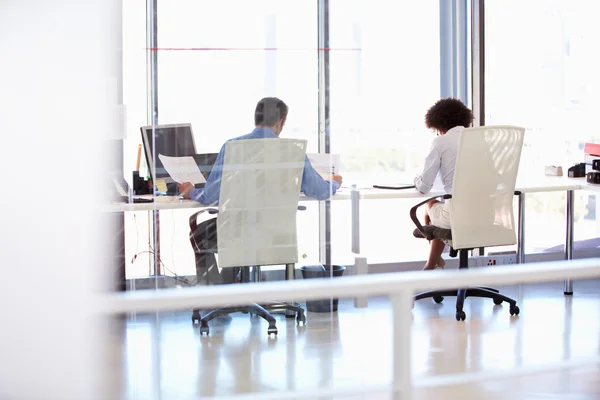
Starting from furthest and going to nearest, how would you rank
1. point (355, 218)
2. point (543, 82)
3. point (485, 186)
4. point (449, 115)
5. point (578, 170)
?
point (543, 82), point (578, 170), point (449, 115), point (485, 186), point (355, 218)

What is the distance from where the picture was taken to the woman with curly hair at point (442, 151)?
462cm

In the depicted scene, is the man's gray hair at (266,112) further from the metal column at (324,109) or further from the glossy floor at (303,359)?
the glossy floor at (303,359)

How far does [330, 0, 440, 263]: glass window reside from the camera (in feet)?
19.1

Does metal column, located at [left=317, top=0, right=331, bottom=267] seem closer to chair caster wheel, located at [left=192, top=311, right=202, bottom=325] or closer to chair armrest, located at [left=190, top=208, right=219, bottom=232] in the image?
chair armrest, located at [left=190, top=208, right=219, bottom=232]

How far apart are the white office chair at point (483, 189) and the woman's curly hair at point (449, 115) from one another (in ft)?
1.74

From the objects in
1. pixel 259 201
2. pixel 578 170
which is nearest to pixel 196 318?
pixel 259 201

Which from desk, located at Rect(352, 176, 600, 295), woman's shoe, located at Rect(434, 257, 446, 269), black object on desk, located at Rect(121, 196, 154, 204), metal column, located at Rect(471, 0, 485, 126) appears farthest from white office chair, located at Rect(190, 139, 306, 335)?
metal column, located at Rect(471, 0, 485, 126)

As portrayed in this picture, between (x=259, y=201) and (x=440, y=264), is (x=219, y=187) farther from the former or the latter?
(x=440, y=264)

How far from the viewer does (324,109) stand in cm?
322

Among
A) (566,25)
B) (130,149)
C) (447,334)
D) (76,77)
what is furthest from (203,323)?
(566,25)

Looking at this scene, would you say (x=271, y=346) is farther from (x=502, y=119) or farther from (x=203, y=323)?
(x=502, y=119)

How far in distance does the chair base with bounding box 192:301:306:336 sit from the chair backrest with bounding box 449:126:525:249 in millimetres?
1560

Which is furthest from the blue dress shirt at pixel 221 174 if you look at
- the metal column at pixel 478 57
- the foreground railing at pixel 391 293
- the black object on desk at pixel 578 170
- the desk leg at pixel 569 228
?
the metal column at pixel 478 57

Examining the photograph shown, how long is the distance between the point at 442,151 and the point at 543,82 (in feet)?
5.93
